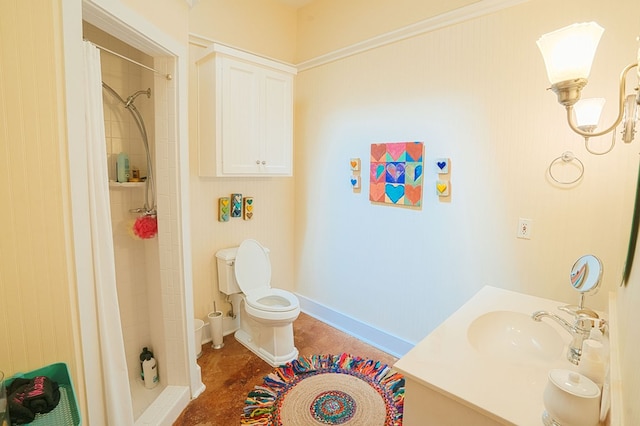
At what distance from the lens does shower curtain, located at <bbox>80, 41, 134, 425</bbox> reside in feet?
4.13

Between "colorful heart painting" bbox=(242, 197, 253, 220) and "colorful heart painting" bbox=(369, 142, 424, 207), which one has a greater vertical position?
"colorful heart painting" bbox=(369, 142, 424, 207)

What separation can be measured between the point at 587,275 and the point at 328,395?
5.25ft

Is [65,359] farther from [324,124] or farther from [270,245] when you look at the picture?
[324,124]

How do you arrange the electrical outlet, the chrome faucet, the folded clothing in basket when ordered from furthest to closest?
the electrical outlet < the chrome faucet < the folded clothing in basket

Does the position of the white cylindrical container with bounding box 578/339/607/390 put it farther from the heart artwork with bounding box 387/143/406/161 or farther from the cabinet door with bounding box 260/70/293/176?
the cabinet door with bounding box 260/70/293/176

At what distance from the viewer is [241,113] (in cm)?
252

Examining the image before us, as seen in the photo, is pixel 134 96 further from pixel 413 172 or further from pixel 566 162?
→ pixel 566 162

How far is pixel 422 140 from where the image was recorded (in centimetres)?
231

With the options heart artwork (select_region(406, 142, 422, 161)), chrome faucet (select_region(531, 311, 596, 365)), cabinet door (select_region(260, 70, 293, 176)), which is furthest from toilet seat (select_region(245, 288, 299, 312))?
chrome faucet (select_region(531, 311, 596, 365))

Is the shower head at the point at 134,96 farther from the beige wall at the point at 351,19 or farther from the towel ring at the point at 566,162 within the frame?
the towel ring at the point at 566,162

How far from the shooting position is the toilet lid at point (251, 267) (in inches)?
105

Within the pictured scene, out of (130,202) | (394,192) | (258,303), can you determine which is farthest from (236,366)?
(394,192)

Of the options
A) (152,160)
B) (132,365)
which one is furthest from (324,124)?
(132,365)

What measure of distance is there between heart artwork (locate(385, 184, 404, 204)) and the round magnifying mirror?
123 centimetres
